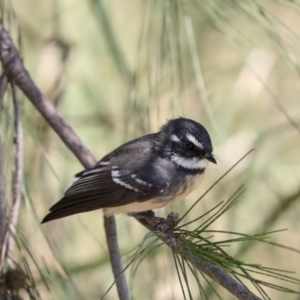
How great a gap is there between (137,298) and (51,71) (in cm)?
109

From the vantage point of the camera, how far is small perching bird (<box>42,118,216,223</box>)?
83.4 inches

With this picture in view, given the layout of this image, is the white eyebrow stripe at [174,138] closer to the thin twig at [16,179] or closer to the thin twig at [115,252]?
the thin twig at [115,252]

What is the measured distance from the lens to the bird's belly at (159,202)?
2129 mm

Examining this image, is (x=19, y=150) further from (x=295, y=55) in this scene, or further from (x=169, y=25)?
(x=295, y=55)

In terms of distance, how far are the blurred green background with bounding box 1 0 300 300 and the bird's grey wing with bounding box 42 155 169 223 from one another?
16 cm

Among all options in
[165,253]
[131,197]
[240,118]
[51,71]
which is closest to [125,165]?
[131,197]

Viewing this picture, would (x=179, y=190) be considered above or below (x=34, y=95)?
below

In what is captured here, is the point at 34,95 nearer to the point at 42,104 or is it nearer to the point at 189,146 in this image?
the point at 42,104

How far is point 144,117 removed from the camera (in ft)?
7.96

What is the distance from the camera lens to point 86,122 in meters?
2.93

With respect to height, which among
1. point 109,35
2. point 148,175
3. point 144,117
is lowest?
point 148,175

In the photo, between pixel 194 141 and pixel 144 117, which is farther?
pixel 144 117

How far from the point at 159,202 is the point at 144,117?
0.43 meters

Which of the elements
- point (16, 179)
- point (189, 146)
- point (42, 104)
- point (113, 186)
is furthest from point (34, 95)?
point (189, 146)
